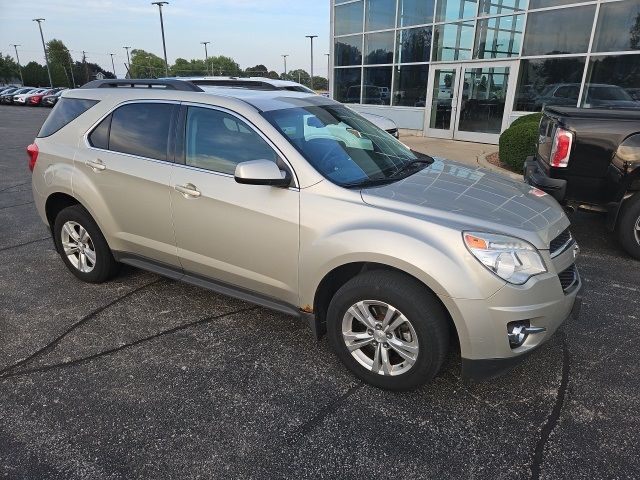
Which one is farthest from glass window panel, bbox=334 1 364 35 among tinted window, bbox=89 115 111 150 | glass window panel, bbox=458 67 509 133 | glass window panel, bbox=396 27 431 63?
tinted window, bbox=89 115 111 150

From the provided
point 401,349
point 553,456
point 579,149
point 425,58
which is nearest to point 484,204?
point 401,349

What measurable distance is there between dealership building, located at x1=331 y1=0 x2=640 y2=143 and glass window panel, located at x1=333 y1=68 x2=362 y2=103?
1.6 inches

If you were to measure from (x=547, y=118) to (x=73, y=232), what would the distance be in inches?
206

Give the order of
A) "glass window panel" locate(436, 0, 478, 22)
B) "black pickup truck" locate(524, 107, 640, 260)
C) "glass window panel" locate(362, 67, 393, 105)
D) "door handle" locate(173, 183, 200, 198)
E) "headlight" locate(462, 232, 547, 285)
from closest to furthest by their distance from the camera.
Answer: "headlight" locate(462, 232, 547, 285)
"door handle" locate(173, 183, 200, 198)
"black pickup truck" locate(524, 107, 640, 260)
"glass window panel" locate(436, 0, 478, 22)
"glass window panel" locate(362, 67, 393, 105)

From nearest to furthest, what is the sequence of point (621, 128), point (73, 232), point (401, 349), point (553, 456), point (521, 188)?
point (553, 456), point (401, 349), point (521, 188), point (73, 232), point (621, 128)

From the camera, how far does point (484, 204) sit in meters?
2.77

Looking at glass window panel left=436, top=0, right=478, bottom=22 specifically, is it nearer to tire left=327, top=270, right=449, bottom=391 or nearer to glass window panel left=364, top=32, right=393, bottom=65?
glass window panel left=364, top=32, right=393, bottom=65

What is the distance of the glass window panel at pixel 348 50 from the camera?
17469 mm

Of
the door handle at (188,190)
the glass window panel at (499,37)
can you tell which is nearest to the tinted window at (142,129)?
the door handle at (188,190)

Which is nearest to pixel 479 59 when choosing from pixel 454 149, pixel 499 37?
pixel 499 37

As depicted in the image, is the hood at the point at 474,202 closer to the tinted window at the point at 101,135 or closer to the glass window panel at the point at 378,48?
the tinted window at the point at 101,135

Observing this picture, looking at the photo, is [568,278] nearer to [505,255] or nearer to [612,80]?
[505,255]

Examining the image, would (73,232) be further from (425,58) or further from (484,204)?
(425,58)

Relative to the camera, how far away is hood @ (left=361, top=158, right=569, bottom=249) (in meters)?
2.54
